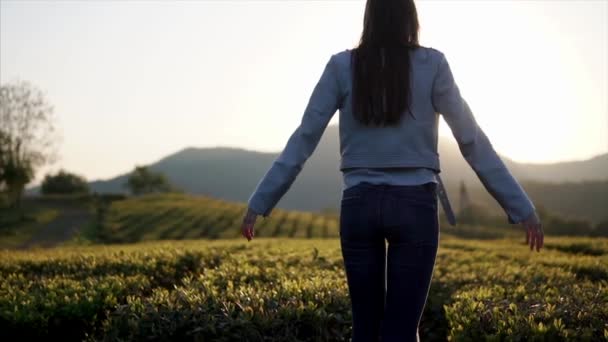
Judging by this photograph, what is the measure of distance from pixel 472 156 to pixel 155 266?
672 centimetres

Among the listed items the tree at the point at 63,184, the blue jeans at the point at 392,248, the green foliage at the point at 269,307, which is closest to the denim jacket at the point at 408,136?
the blue jeans at the point at 392,248

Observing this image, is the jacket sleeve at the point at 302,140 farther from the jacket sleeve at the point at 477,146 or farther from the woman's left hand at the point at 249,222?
the jacket sleeve at the point at 477,146

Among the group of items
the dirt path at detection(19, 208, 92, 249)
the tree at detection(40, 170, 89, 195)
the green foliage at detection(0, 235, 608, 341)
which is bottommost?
the dirt path at detection(19, 208, 92, 249)

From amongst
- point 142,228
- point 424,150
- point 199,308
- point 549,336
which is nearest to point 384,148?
point 424,150

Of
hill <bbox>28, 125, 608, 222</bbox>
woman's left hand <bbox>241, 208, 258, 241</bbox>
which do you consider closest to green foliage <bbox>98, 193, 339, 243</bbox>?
hill <bbox>28, 125, 608, 222</bbox>

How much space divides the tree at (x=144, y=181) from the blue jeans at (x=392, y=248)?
8874cm

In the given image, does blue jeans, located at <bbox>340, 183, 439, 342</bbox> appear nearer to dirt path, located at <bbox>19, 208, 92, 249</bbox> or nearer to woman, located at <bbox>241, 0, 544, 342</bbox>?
woman, located at <bbox>241, 0, 544, 342</bbox>

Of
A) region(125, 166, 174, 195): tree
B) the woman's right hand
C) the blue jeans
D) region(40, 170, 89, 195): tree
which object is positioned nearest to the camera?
the blue jeans

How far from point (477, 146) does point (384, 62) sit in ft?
2.01

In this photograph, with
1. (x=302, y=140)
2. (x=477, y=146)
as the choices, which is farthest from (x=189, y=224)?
(x=477, y=146)

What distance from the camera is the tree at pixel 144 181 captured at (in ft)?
292

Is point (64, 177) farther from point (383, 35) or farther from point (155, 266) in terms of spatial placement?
point (383, 35)

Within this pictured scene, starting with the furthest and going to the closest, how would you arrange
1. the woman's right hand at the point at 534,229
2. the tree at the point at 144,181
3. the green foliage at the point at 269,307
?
the tree at the point at 144,181 < the green foliage at the point at 269,307 < the woman's right hand at the point at 534,229

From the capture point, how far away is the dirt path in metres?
35.8
